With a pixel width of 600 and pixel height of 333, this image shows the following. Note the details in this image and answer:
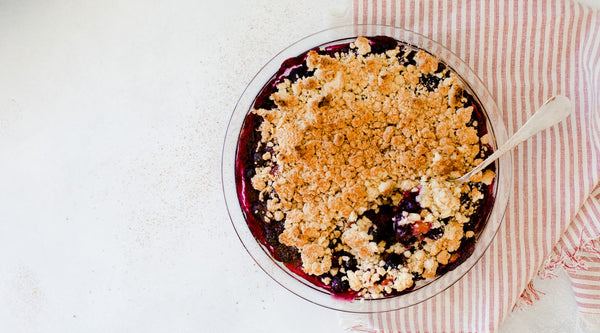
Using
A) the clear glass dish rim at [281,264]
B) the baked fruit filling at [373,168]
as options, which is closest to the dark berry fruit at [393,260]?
the baked fruit filling at [373,168]

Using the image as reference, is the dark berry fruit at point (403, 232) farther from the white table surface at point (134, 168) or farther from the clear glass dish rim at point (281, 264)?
the white table surface at point (134, 168)

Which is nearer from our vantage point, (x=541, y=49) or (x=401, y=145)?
(x=401, y=145)

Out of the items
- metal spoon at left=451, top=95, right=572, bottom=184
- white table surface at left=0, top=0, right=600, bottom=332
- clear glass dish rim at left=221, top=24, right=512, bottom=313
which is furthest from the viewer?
white table surface at left=0, top=0, right=600, bottom=332

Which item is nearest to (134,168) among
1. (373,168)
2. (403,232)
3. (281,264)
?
(281,264)

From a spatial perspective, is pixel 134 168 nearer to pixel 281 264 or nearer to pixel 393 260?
pixel 281 264

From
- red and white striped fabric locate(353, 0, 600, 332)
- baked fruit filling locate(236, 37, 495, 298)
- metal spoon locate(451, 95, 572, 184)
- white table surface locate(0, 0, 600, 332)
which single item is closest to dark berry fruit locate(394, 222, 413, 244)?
baked fruit filling locate(236, 37, 495, 298)

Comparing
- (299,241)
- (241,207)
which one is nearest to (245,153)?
(241,207)

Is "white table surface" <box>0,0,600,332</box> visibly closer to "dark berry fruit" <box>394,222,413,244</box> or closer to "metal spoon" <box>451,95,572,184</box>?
"dark berry fruit" <box>394,222,413,244</box>

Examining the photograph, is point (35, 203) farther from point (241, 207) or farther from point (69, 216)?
point (241, 207)
